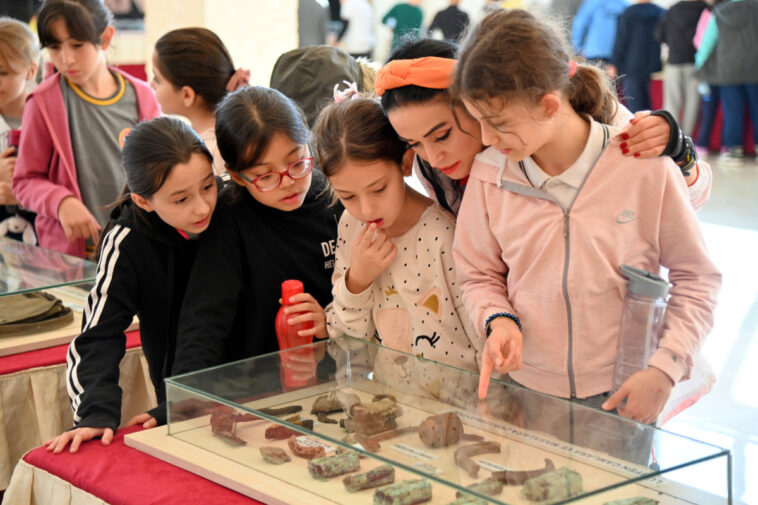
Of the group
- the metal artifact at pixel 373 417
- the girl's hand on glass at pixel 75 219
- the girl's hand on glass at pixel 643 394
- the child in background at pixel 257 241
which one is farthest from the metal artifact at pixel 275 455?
the girl's hand on glass at pixel 75 219

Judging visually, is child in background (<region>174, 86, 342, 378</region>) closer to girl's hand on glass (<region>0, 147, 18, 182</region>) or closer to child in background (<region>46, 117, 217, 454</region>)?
child in background (<region>46, 117, 217, 454</region>)

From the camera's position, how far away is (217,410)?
67.9 inches

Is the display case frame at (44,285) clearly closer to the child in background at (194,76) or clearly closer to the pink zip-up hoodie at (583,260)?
the child in background at (194,76)

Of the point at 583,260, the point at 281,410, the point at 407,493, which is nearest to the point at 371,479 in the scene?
the point at 407,493

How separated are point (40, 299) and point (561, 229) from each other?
200 cm

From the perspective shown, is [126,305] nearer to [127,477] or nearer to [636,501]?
[127,477]

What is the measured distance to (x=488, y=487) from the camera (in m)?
1.33

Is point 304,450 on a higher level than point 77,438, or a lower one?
higher

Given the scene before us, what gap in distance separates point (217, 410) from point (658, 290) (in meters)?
0.90

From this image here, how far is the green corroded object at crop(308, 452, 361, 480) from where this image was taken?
149cm

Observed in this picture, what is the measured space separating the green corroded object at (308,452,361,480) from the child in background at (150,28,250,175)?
5.43 feet

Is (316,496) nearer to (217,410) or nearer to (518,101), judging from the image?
(217,410)

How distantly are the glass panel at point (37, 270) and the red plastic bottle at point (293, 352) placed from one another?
3.30ft

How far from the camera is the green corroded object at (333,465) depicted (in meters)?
1.49
